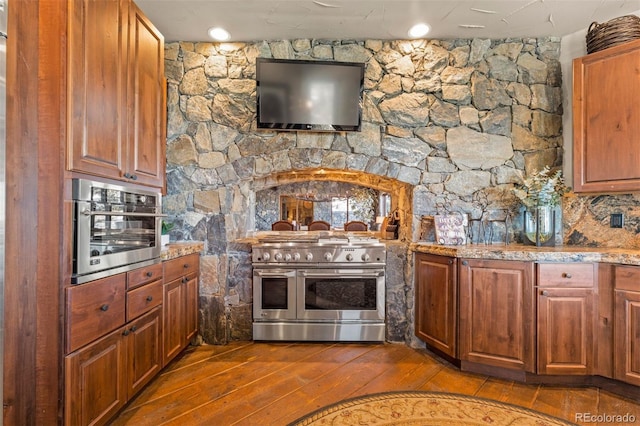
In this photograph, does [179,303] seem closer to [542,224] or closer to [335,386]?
[335,386]

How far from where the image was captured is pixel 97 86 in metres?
1.50

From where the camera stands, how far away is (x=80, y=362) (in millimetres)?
1357

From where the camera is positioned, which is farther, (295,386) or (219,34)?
(219,34)

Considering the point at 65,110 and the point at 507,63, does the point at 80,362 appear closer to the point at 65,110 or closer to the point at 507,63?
the point at 65,110

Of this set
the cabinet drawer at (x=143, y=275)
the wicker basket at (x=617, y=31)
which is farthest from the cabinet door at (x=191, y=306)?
the wicker basket at (x=617, y=31)

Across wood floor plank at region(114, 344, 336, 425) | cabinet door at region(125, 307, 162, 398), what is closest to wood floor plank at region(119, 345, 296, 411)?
wood floor plank at region(114, 344, 336, 425)

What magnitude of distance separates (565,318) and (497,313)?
0.40 meters

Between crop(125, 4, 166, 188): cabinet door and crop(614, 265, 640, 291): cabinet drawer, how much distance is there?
3018mm

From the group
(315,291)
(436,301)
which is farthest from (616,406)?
(315,291)

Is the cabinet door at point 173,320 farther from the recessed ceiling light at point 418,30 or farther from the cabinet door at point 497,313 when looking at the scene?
the recessed ceiling light at point 418,30

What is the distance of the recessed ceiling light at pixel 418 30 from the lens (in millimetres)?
2563

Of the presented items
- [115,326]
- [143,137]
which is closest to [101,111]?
[143,137]

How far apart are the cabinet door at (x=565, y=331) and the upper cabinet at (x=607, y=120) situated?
2.70 feet

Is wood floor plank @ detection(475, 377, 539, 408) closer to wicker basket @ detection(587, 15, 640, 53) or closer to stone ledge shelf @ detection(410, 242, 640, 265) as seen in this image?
stone ledge shelf @ detection(410, 242, 640, 265)
